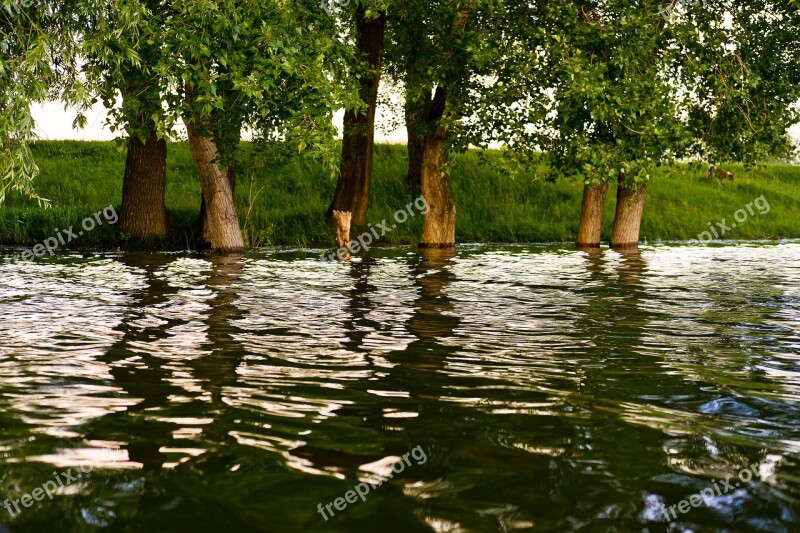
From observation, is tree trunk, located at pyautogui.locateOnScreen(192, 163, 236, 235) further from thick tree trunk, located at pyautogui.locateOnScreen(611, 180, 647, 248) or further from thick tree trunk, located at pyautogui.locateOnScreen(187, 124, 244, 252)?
thick tree trunk, located at pyautogui.locateOnScreen(611, 180, 647, 248)

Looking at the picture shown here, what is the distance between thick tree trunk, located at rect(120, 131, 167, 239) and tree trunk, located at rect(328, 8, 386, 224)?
5.76m

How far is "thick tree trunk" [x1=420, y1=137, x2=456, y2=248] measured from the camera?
29500 millimetres

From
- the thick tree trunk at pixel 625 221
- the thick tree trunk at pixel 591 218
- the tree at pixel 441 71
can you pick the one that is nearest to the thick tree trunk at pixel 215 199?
the tree at pixel 441 71

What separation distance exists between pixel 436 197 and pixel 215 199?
7.53 m

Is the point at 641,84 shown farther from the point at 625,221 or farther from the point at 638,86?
the point at 625,221

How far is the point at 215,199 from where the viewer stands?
1022 inches

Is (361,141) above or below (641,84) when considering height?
below

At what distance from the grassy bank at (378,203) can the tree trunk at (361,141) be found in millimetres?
1482

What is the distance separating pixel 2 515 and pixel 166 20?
14974mm

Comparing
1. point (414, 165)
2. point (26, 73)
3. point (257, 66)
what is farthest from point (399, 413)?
Result: point (414, 165)

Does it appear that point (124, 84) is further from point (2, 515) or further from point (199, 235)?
point (2, 515)

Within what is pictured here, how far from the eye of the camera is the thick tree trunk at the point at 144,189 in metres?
28.1

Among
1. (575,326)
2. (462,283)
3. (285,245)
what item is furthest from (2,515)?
(285,245)

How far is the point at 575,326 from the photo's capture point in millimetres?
11625
